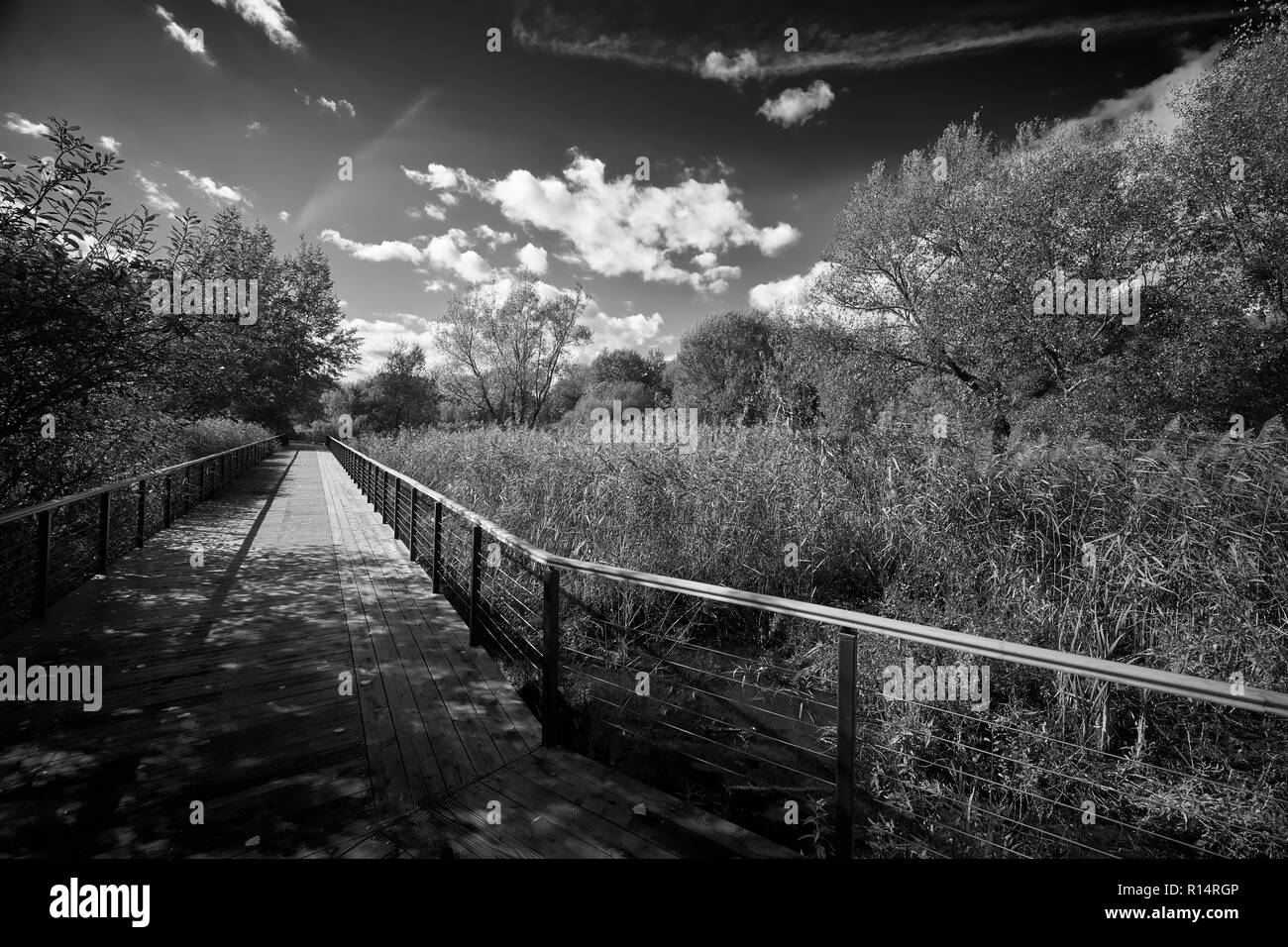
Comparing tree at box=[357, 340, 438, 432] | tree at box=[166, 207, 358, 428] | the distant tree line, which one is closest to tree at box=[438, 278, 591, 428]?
tree at box=[166, 207, 358, 428]

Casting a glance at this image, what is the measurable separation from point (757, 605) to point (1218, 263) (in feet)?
44.6

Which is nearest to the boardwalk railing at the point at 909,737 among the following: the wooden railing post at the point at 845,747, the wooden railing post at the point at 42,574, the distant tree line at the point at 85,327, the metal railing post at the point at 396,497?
the wooden railing post at the point at 845,747

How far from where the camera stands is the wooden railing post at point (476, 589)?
4152mm

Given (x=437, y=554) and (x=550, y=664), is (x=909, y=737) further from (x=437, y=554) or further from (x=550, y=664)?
(x=437, y=554)

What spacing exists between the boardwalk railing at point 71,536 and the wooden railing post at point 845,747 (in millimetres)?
5432

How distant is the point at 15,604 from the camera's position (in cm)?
407

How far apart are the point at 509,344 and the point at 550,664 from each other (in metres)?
31.2

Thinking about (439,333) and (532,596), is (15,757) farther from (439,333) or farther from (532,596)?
(439,333)

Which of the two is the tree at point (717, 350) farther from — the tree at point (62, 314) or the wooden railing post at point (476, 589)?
the tree at point (62, 314)

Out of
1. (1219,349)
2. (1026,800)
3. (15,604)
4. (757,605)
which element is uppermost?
(1219,349)

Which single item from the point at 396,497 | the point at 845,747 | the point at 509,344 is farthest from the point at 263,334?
the point at 509,344

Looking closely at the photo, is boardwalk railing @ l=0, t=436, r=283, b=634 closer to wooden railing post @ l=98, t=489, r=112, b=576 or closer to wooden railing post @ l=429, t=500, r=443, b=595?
wooden railing post @ l=98, t=489, r=112, b=576

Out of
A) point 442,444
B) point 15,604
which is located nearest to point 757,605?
point 15,604
